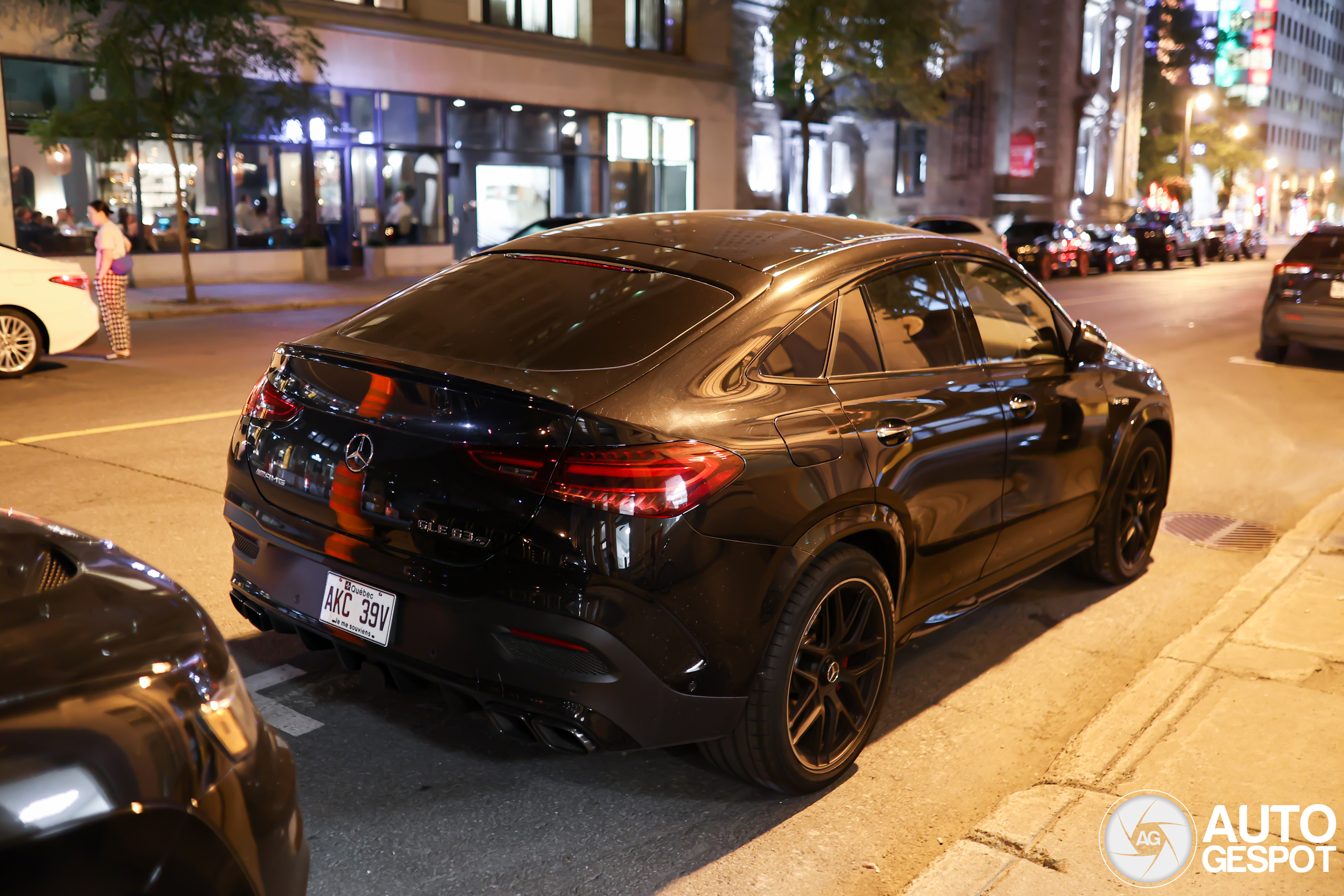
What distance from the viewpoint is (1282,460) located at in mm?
9492

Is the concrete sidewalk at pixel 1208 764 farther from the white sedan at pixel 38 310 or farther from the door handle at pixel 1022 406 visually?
the white sedan at pixel 38 310

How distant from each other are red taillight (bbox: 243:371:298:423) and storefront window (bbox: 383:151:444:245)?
81.5 ft

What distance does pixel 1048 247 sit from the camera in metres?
33.3

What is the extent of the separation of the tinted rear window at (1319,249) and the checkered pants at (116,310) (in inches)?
554

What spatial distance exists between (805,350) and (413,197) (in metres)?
26.0

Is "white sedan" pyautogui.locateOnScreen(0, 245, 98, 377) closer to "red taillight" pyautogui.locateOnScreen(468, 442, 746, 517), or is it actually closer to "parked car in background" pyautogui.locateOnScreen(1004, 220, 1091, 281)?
"red taillight" pyautogui.locateOnScreen(468, 442, 746, 517)

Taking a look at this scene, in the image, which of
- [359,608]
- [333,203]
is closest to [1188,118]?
[333,203]

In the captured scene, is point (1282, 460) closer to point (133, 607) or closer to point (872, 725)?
point (872, 725)

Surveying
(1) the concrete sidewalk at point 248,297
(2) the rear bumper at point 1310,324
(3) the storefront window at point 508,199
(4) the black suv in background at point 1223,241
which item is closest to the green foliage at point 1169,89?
(4) the black suv in background at point 1223,241

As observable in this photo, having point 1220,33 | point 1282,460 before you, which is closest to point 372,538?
point 1282,460

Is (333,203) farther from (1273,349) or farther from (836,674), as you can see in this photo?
(836,674)

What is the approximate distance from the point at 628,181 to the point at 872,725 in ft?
100

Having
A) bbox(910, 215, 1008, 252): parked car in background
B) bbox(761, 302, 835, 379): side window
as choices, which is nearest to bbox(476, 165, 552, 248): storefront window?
bbox(910, 215, 1008, 252): parked car in background

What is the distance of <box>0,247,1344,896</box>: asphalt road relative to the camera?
11.1 ft
